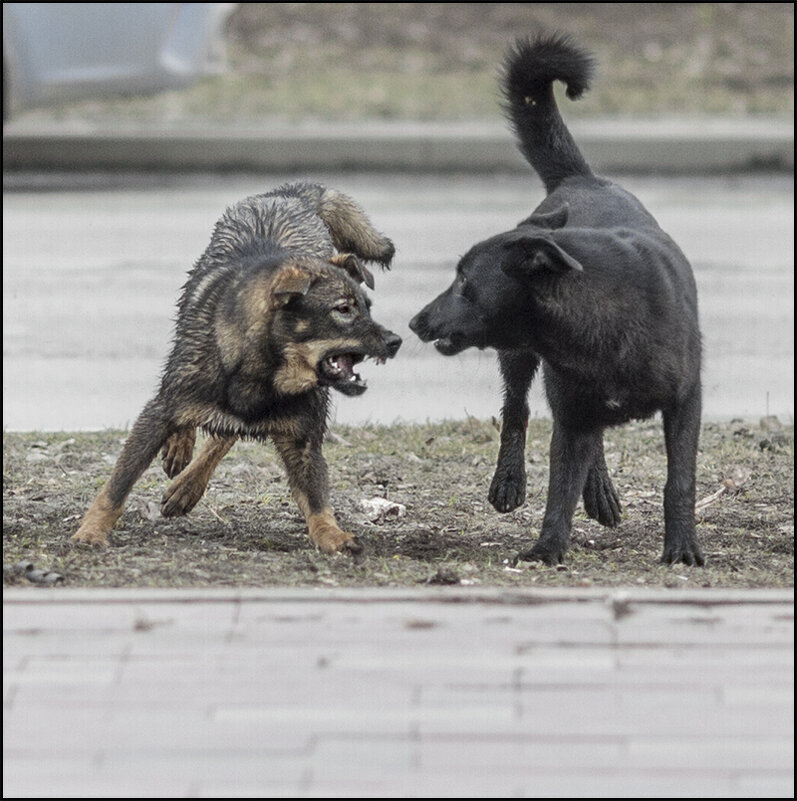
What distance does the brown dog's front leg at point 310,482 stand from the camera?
20.0 ft

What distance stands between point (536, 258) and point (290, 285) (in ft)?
2.93

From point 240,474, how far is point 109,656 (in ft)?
10.6

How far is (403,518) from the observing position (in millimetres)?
6613

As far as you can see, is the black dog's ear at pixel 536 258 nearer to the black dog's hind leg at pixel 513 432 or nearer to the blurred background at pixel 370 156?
the black dog's hind leg at pixel 513 432

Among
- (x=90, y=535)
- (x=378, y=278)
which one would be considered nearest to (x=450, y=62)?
(x=378, y=278)

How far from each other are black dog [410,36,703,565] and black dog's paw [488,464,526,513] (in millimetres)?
540

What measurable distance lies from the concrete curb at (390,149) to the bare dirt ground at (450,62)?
4.35ft

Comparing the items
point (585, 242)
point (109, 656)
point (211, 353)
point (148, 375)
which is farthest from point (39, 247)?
point (109, 656)

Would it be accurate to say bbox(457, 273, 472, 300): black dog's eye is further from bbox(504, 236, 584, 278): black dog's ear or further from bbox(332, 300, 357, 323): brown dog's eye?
bbox(332, 300, 357, 323): brown dog's eye

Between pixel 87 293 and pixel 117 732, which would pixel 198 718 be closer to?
pixel 117 732

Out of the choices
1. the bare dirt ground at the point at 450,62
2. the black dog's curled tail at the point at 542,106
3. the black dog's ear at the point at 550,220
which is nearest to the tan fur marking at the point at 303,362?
the black dog's ear at the point at 550,220

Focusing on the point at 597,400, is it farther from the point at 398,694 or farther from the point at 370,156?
the point at 370,156

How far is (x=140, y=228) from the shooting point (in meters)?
13.4

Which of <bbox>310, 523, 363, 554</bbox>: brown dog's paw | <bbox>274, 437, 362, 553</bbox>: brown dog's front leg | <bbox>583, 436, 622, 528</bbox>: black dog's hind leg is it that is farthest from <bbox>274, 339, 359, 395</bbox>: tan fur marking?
<bbox>583, 436, 622, 528</bbox>: black dog's hind leg
